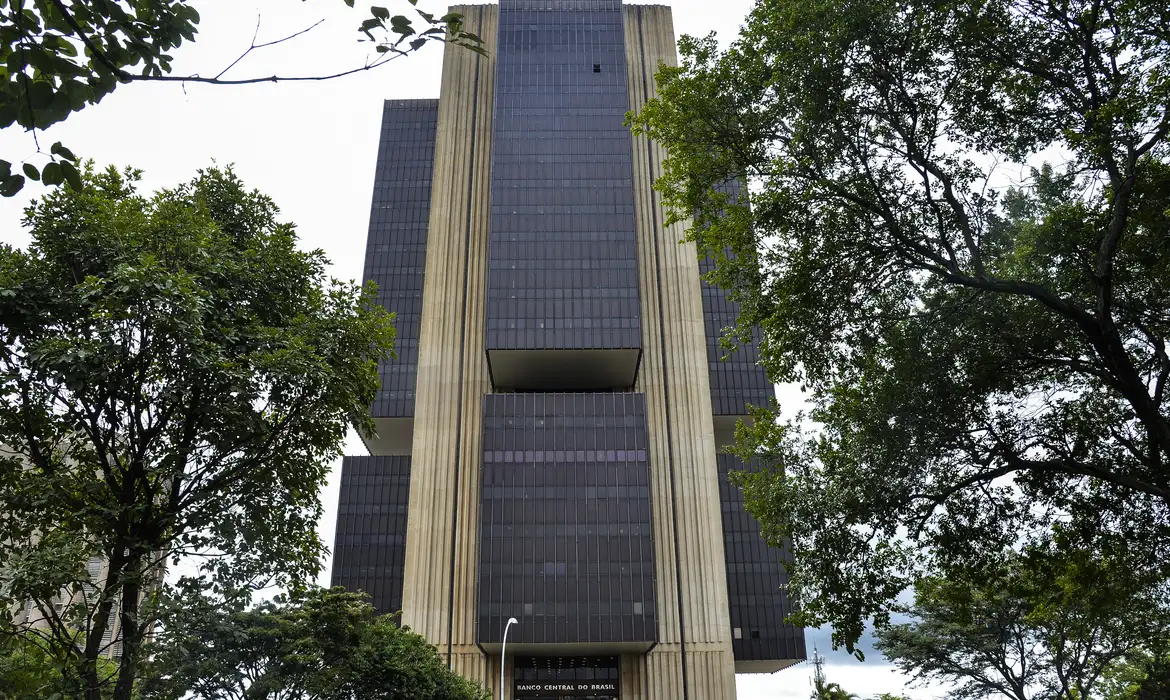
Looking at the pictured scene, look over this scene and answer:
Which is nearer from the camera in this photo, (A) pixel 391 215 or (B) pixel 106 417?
(B) pixel 106 417

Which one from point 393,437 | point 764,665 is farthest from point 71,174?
point 393,437

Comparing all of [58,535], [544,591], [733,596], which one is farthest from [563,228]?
[58,535]

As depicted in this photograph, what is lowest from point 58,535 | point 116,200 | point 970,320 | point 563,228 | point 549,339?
point 58,535

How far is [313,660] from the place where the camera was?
25.5 meters

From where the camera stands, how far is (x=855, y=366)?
1495 cm

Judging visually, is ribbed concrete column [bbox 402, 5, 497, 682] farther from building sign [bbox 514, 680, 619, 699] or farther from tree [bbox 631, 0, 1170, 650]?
tree [bbox 631, 0, 1170, 650]

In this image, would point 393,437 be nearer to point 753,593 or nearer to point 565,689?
point 565,689

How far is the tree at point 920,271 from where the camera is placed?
41.5 ft

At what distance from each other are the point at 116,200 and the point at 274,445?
525 centimetres

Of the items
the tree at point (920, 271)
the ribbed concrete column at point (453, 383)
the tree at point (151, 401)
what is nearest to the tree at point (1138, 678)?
the tree at point (920, 271)

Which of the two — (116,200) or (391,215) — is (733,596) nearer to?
(391,215)

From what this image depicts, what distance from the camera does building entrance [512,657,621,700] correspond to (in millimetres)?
56594

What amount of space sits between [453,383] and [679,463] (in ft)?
59.5

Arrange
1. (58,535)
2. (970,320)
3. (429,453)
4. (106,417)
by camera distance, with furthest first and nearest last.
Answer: (429,453) < (970,320) < (106,417) < (58,535)
